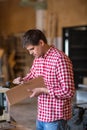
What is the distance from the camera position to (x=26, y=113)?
6.30m

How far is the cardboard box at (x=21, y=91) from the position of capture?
7.25 ft

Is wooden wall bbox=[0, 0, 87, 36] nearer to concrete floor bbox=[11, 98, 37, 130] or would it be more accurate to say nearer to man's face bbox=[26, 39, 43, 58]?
concrete floor bbox=[11, 98, 37, 130]

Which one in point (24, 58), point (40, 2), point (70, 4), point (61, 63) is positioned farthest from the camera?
point (24, 58)

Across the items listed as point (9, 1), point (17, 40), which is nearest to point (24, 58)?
point (17, 40)

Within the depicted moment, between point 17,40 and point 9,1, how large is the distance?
1.92m

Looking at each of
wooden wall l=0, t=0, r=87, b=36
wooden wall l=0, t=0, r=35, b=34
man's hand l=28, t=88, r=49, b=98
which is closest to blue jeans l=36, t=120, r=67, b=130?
man's hand l=28, t=88, r=49, b=98

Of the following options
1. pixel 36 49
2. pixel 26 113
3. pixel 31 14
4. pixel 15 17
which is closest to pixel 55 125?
pixel 36 49

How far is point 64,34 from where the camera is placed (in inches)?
387

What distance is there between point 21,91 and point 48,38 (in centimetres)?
837

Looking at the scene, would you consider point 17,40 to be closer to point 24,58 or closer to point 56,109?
point 24,58

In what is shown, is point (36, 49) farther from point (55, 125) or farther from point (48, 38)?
point (48, 38)

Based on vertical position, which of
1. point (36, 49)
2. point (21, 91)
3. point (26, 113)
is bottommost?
point (26, 113)

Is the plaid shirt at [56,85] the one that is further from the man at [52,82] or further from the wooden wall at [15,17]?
the wooden wall at [15,17]

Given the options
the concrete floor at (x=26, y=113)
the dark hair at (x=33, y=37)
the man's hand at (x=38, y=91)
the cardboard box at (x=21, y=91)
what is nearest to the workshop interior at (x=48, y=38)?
the concrete floor at (x=26, y=113)
